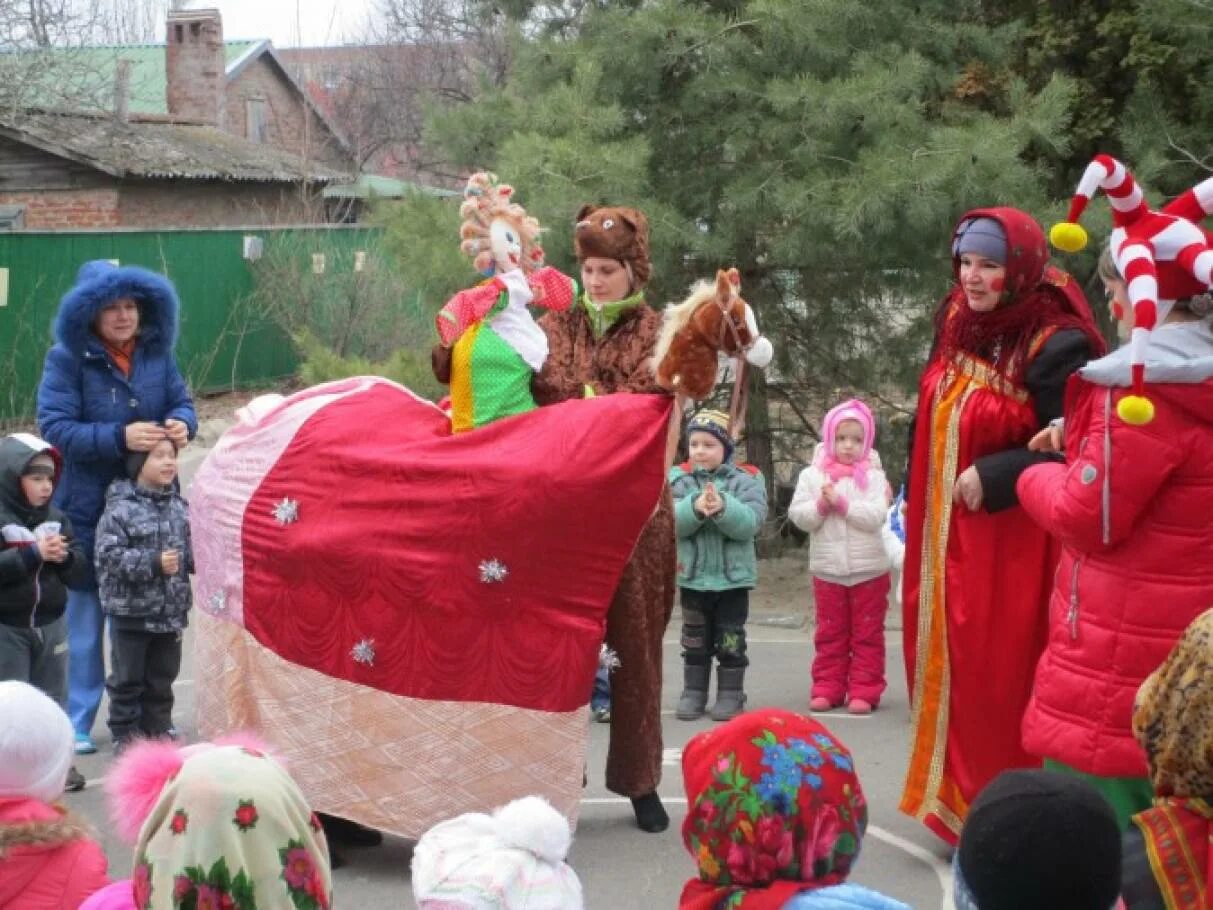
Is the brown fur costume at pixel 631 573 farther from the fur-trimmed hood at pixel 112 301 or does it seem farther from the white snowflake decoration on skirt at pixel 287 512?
the fur-trimmed hood at pixel 112 301

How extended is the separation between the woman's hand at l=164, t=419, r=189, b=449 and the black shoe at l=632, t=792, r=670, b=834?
7.85 ft

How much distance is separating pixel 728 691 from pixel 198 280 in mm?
14114

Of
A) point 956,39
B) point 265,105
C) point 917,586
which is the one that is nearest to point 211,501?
point 917,586

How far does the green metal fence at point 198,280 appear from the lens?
56.2ft

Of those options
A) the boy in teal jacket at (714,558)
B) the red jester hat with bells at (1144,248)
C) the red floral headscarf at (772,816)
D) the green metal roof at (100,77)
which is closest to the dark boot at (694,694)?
the boy in teal jacket at (714,558)

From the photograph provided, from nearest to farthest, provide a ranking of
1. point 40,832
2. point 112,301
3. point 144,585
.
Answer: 1. point 40,832
2. point 144,585
3. point 112,301

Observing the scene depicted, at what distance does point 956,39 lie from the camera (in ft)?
34.7

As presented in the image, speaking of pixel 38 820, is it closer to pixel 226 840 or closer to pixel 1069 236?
pixel 226 840

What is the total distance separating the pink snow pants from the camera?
25.6 ft

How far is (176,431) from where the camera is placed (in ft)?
22.8

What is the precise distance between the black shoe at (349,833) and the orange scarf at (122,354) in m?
2.23

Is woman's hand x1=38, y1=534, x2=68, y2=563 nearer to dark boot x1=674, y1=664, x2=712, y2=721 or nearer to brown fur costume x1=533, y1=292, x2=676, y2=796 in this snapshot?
brown fur costume x1=533, y1=292, x2=676, y2=796

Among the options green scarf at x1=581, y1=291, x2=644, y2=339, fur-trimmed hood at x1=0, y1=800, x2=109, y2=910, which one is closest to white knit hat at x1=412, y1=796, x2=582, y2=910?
fur-trimmed hood at x1=0, y1=800, x2=109, y2=910

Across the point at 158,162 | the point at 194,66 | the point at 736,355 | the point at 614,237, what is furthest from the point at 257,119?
the point at 736,355
